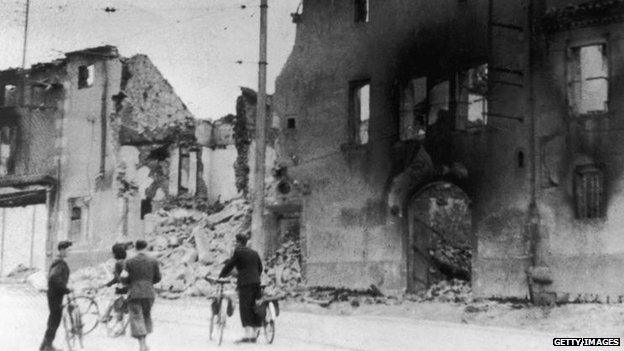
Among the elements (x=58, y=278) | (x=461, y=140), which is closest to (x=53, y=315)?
(x=58, y=278)

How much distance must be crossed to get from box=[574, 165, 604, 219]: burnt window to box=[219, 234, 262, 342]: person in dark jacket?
10263 millimetres

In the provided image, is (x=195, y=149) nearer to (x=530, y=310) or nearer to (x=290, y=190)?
(x=290, y=190)

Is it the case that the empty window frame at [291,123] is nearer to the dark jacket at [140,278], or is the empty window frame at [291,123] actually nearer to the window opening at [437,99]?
the window opening at [437,99]

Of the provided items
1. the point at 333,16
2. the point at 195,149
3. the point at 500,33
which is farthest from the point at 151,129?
the point at 500,33

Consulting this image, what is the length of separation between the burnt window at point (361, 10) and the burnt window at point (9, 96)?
19609 mm

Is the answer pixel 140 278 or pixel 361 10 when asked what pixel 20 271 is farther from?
pixel 140 278

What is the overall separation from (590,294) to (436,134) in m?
6.16

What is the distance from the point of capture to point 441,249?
94.6 feet

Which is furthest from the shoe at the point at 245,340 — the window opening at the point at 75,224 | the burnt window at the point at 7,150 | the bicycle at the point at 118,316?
the burnt window at the point at 7,150

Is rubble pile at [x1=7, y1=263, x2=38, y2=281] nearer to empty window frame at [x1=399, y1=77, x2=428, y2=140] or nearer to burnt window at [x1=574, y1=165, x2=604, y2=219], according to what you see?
empty window frame at [x1=399, y1=77, x2=428, y2=140]

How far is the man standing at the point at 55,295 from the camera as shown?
41.3ft

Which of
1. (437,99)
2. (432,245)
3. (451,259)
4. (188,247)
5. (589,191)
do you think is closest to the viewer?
(589,191)

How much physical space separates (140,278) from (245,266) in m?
1.75

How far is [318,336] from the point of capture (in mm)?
15969
